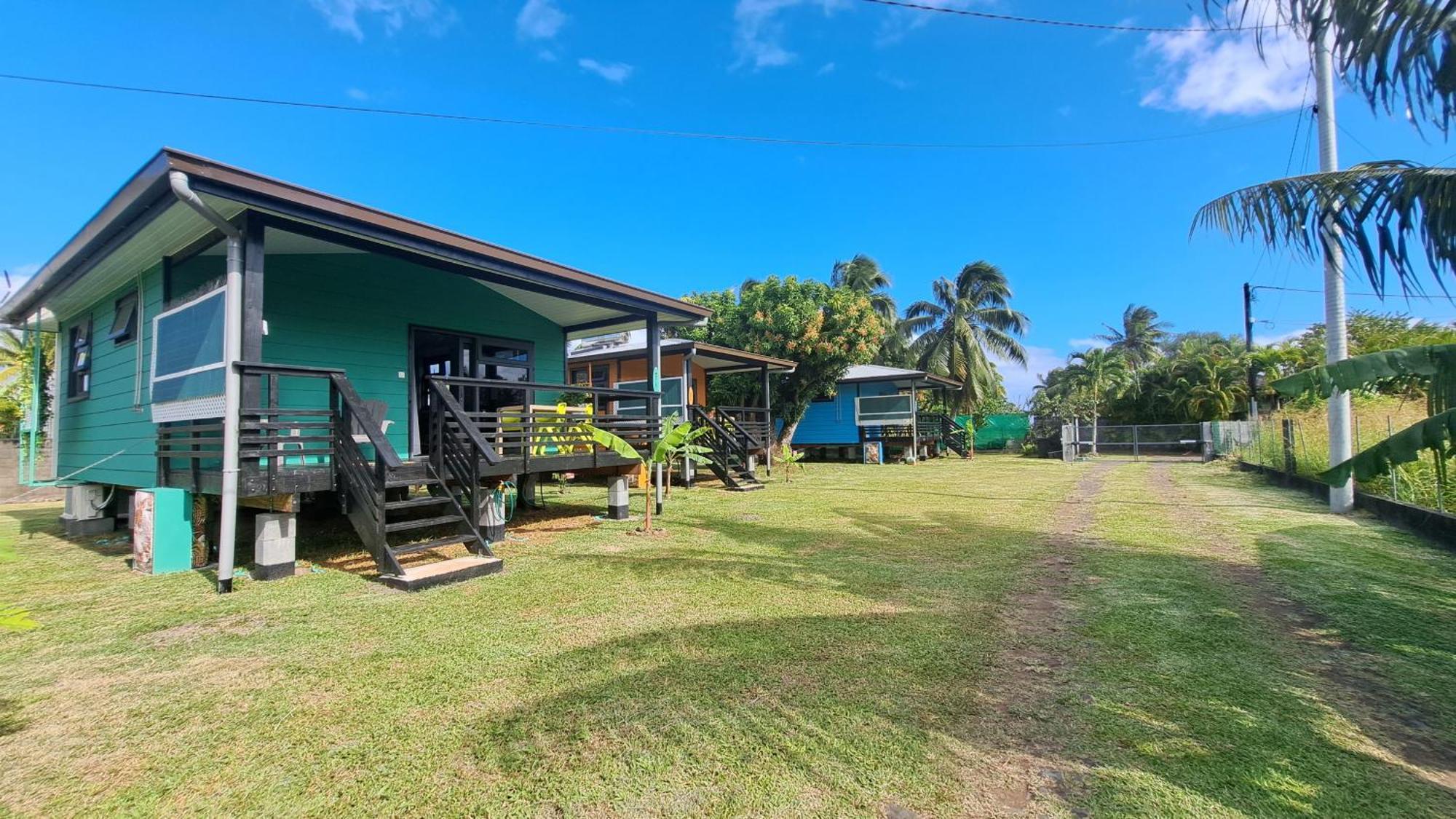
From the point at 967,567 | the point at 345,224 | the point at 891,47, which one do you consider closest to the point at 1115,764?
the point at 967,567

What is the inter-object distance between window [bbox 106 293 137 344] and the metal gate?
87.4 ft

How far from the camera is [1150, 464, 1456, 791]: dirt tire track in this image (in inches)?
95.1

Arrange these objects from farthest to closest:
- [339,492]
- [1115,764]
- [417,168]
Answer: [417,168] < [339,492] < [1115,764]

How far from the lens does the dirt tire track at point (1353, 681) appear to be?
242cm

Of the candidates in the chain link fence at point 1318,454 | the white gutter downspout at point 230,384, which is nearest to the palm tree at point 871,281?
the chain link fence at point 1318,454

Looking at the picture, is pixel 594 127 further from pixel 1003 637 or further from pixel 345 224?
pixel 1003 637

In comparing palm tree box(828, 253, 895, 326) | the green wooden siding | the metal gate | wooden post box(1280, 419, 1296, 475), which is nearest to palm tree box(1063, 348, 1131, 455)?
the metal gate

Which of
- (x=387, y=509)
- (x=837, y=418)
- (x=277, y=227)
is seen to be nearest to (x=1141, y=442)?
(x=837, y=418)

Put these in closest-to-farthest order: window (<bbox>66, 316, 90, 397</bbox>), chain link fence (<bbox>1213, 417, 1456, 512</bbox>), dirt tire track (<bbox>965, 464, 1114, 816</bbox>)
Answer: dirt tire track (<bbox>965, 464, 1114, 816</bbox>), chain link fence (<bbox>1213, 417, 1456, 512</bbox>), window (<bbox>66, 316, 90, 397</bbox>)

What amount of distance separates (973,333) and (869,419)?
38.9 feet

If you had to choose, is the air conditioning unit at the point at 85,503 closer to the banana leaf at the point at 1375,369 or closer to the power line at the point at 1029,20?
the power line at the point at 1029,20

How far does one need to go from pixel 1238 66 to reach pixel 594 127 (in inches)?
403

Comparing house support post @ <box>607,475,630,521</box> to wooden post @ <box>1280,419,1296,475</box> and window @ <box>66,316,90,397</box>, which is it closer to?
window @ <box>66,316,90,397</box>

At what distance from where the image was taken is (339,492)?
5637 mm
